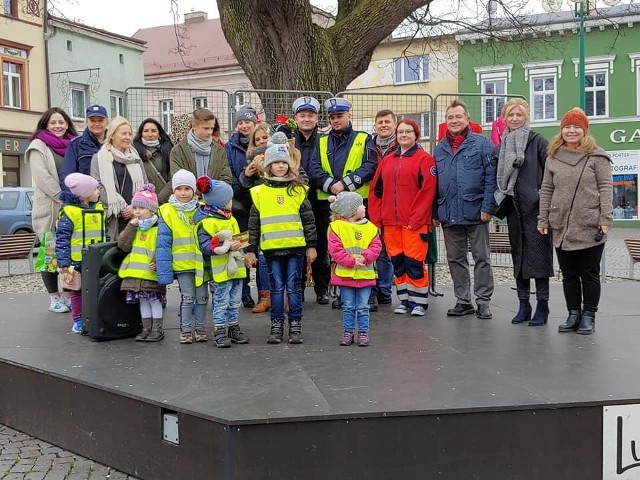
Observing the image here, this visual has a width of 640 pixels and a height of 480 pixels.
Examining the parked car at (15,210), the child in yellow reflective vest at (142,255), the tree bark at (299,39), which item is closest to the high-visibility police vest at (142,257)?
the child in yellow reflective vest at (142,255)

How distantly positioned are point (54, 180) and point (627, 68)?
94.8 feet

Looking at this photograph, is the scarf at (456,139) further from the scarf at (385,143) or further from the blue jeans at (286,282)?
the blue jeans at (286,282)

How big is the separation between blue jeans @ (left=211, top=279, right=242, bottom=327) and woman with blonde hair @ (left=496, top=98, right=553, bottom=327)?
7.45 ft

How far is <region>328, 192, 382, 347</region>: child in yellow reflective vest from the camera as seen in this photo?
524cm

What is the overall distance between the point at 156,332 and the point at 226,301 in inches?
24.9

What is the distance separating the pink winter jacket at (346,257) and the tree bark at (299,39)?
5.16 metres

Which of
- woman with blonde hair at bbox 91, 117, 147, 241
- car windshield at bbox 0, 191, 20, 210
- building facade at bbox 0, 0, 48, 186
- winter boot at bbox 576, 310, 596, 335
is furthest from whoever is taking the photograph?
building facade at bbox 0, 0, 48, 186

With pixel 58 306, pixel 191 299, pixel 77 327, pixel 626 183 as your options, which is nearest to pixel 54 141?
pixel 58 306

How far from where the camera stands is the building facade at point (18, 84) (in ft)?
85.8

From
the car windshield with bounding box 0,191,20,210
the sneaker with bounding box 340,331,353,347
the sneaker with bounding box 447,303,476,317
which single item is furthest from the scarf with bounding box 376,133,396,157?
the car windshield with bounding box 0,191,20,210

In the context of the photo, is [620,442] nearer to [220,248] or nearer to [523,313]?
[523,313]

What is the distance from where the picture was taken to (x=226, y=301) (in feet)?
17.6

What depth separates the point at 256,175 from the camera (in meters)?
6.54

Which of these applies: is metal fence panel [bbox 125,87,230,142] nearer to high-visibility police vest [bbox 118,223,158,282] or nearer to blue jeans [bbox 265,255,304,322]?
high-visibility police vest [bbox 118,223,158,282]
